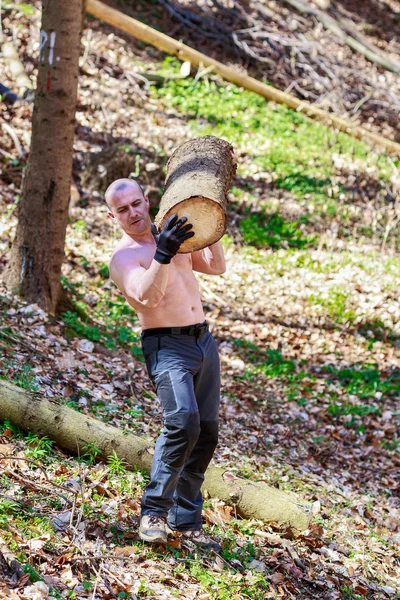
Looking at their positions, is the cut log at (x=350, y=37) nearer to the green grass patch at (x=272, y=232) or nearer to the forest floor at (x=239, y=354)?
the forest floor at (x=239, y=354)

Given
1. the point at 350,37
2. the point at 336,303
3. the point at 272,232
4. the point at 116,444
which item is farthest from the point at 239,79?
the point at 116,444

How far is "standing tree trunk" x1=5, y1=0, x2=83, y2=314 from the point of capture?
22.4 feet

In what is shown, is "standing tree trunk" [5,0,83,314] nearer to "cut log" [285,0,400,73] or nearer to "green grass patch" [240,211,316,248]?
"green grass patch" [240,211,316,248]

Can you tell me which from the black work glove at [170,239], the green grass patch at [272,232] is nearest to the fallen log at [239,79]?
the green grass patch at [272,232]

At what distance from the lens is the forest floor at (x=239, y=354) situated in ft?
13.0

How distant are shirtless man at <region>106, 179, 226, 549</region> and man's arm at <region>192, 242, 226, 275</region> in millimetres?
13

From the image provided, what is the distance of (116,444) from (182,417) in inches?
44.9

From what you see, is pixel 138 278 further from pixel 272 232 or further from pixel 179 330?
pixel 272 232

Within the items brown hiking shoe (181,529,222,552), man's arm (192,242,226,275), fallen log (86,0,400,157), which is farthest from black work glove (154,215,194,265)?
fallen log (86,0,400,157)

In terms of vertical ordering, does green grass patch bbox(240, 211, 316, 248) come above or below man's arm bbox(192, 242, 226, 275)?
below

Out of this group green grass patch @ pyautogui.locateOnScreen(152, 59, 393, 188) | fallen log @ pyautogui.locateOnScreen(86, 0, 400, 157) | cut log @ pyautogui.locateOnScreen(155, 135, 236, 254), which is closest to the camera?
cut log @ pyautogui.locateOnScreen(155, 135, 236, 254)

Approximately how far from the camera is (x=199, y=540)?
428cm

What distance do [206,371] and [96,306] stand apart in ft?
14.7

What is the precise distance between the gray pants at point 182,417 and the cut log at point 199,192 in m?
0.58
